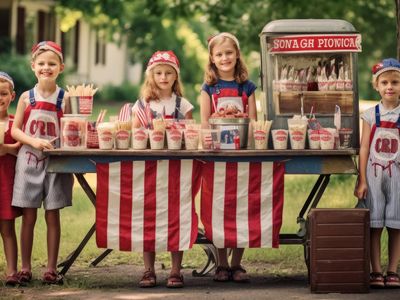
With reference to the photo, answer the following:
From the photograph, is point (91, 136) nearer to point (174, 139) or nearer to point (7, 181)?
point (174, 139)

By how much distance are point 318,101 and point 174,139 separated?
3.91ft

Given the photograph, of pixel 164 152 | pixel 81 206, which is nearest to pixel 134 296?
pixel 164 152

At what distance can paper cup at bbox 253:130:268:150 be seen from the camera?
7574mm

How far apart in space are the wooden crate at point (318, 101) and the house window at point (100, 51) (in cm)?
3425

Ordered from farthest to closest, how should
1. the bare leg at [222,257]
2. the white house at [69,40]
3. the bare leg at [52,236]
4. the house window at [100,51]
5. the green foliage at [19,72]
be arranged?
the house window at [100,51]
the white house at [69,40]
the green foliage at [19,72]
the bare leg at [222,257]
the bare leg at [52,236]

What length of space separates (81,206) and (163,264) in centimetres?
383

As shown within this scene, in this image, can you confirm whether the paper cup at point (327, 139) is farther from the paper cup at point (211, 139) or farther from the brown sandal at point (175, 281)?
the brown sandal at point (175, 281)

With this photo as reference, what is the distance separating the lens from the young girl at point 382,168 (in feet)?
25.3

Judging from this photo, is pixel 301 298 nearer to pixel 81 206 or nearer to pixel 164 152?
pixel 164 152

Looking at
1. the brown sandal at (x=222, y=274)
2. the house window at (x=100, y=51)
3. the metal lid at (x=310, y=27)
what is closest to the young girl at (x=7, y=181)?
the brown sandal at (x=222, y=274)

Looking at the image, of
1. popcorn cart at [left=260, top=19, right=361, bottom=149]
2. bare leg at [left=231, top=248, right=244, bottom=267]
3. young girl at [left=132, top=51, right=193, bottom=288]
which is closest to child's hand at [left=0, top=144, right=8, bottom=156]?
young girl at [left=132, top=51, right=193, bottom=288]

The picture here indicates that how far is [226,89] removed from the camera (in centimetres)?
802

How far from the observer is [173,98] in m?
7.96

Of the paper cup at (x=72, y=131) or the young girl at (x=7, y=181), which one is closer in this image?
the paper cup at (x=72, y=131)
